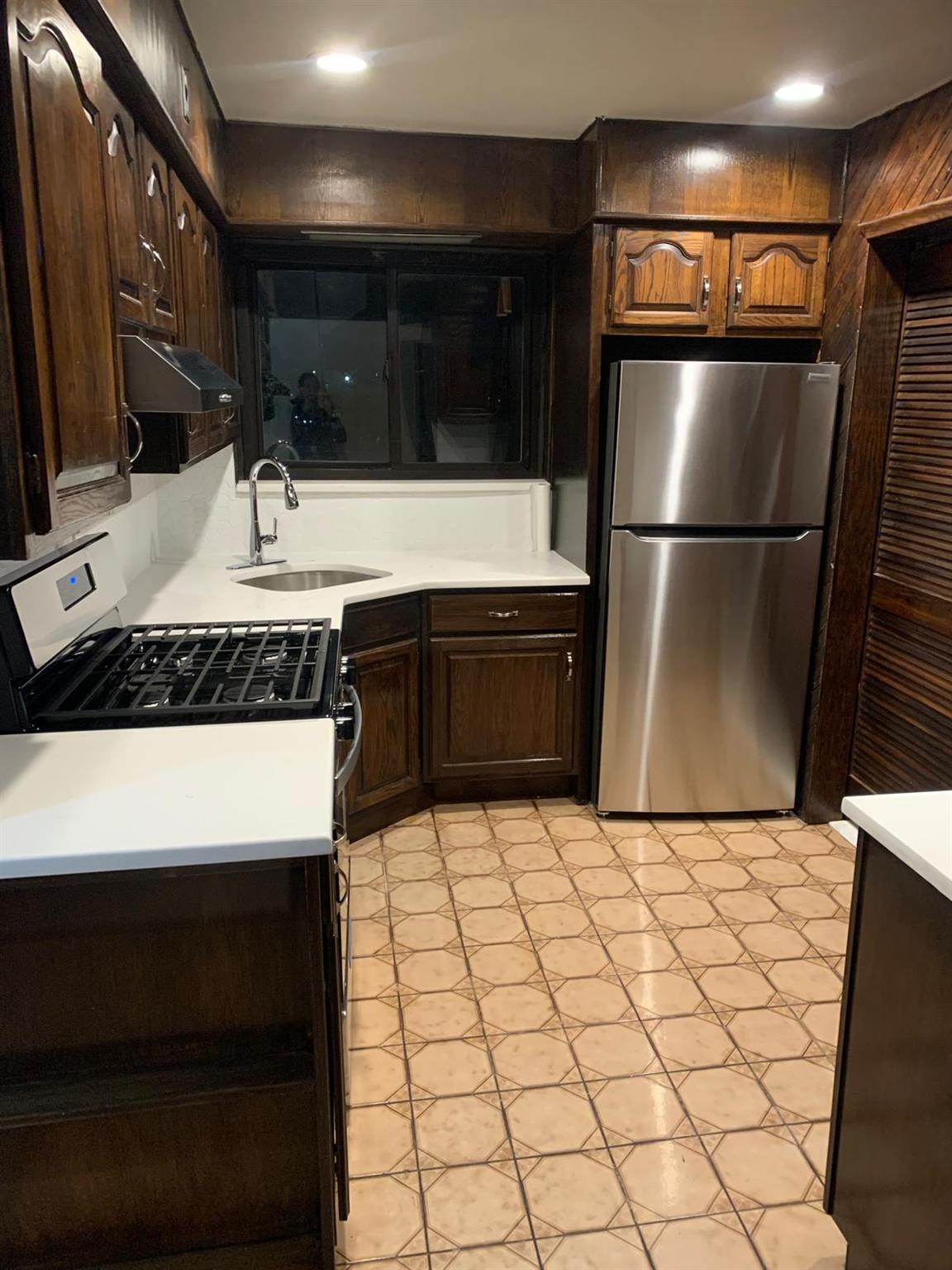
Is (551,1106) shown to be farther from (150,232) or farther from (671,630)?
(150,232)

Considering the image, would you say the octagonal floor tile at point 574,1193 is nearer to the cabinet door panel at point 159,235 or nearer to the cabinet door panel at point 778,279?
the cabinet door panel at point 159,235

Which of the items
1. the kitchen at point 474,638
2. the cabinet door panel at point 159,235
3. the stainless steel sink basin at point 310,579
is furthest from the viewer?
the stainless steel sink basin at point 310,579

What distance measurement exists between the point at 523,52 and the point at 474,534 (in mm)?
1768

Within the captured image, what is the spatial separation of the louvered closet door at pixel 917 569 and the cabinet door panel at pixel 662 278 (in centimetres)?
67

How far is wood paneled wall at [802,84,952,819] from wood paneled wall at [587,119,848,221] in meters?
0.10

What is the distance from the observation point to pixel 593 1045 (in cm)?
218

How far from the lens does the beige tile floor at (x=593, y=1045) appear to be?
171 centimetres

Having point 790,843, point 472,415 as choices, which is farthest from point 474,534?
point 790,843

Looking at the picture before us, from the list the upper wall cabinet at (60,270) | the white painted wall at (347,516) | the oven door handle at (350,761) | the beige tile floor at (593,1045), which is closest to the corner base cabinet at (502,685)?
the beige tile floor at (593,1045)

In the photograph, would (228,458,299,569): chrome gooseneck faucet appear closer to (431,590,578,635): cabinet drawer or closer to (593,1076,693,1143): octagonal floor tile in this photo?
(431,590,578,635): cabinet drawer

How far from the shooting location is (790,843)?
3211 millimetres

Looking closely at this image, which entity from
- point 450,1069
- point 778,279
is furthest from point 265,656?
point 778,279

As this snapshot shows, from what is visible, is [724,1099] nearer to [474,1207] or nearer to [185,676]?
[474,1207]

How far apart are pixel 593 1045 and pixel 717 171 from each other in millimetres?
2739
